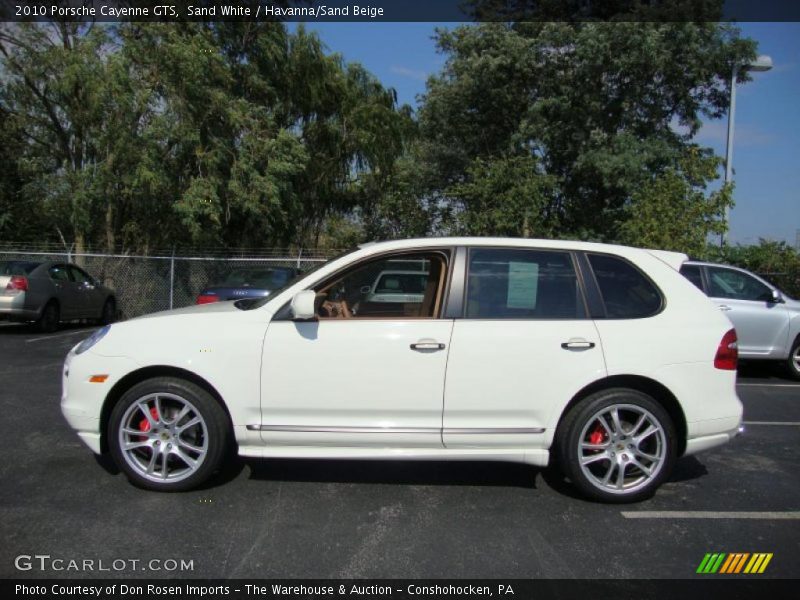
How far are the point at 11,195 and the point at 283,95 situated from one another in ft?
33.3

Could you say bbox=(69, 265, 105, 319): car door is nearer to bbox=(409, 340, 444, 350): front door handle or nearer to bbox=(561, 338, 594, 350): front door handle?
bbox=(409, 340, 444, 350): front door handle

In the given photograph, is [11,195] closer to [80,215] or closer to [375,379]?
[80,215]

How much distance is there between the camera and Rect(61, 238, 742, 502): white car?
13.2ft

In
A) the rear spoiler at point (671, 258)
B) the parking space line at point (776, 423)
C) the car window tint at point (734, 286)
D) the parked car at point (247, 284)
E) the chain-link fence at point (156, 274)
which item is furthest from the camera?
the chain-link fence at point (156, 274)

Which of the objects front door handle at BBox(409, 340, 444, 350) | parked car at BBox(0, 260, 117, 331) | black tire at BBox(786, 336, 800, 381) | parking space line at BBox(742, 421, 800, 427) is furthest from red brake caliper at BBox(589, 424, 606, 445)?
parked car at BBox(0, 260, 117, 331)

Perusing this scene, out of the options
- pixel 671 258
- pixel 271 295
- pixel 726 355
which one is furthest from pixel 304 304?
pixel 726 355

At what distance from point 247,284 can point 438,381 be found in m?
8.37

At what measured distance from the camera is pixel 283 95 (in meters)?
19.7

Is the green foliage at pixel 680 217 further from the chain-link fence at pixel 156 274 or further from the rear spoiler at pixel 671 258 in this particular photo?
the rear spoiler at pixel 671 258

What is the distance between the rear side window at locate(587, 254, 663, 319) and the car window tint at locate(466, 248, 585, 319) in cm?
19

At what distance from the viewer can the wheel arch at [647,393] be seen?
163 inches

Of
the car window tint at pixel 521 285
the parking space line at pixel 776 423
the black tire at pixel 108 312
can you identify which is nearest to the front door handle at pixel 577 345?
the car window tint at pixel 521 285

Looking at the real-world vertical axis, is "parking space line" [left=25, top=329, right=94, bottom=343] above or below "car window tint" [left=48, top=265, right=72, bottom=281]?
below

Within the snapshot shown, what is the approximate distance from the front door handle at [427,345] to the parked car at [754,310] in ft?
21.2
